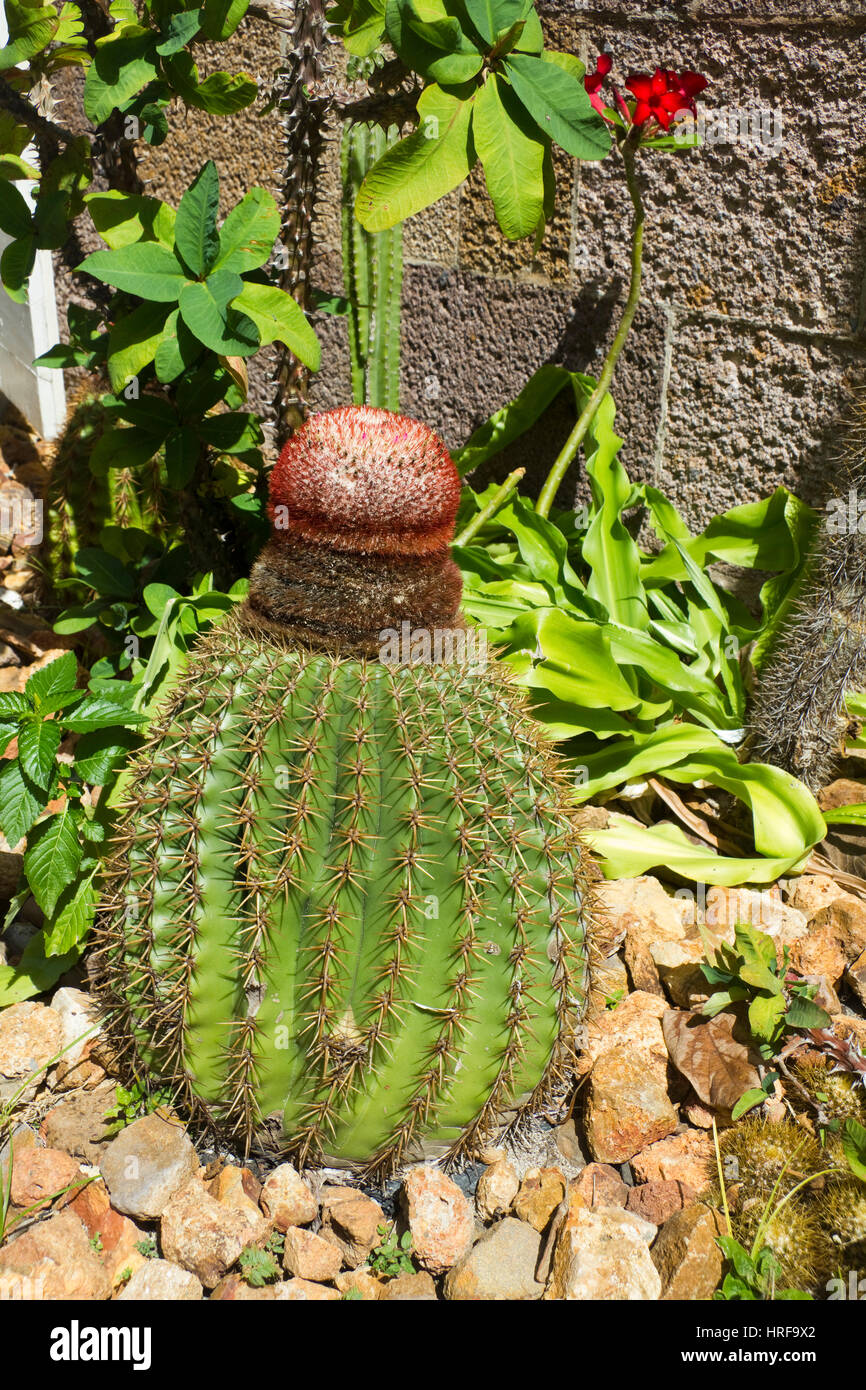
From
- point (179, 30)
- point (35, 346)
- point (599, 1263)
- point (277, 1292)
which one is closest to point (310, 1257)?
point (277, 1292)

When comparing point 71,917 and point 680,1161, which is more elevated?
point 71,917

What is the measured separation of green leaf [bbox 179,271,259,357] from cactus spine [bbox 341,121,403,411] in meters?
1.00

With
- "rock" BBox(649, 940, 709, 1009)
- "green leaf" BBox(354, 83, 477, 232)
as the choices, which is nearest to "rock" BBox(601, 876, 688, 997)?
"rock" BBox(649, 940, 709, 1009)

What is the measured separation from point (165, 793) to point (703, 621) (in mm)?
1603

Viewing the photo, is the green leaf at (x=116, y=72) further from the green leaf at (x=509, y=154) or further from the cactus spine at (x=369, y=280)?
the cactus spine at (x=369, y=280)

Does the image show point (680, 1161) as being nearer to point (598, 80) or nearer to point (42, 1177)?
point (42, 1177)

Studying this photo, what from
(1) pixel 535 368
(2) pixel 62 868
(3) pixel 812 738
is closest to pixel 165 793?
(2) pixel 62 868

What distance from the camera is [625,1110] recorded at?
182cm

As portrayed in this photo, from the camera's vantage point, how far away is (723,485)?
2.91 meters

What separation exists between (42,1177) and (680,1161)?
3.32 ft

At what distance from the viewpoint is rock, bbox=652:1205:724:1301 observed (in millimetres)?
1530

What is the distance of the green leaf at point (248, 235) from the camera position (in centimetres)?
201

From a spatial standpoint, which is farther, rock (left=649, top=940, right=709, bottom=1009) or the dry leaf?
rock (left=649, top=940, right=709, bottom=1009)

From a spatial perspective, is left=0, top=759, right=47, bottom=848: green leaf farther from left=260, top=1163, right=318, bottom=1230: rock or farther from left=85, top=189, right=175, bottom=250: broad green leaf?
left=85, top=189, right=175, bottom=250: broad green leaf
